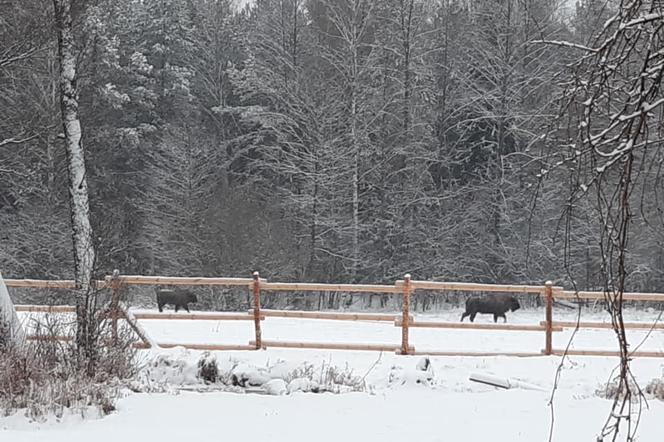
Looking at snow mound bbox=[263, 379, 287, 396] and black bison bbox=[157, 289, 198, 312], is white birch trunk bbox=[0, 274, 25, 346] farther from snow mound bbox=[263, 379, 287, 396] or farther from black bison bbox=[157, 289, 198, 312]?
black bison bbox=[157, 289, 198, 312]

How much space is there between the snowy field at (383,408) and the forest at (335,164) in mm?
10953

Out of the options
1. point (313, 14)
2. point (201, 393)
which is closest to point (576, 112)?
point (201, 393)

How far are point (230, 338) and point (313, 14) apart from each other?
17.1m

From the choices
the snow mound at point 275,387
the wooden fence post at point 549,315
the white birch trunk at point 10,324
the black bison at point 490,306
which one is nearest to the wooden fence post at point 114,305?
the white birch trunk at point 10,324

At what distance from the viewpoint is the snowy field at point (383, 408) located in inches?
213

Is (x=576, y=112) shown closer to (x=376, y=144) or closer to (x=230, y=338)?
(x=230, y=338)

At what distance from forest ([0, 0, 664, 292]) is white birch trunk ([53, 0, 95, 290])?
37.0ft

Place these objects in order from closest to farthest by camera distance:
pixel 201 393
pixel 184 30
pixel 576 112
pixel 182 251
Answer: pixel 576 112, pixel 201 393, pixel 182 251, pixel 184 30

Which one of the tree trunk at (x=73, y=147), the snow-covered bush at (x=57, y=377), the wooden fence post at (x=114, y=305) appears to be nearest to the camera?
the snow-covered bush at (x=57, y=377)

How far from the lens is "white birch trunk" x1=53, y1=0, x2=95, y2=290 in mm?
8086

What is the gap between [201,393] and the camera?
6695 mm

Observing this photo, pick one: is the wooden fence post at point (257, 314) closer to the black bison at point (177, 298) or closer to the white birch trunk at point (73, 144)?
the white birch trunk at point (73, 144)

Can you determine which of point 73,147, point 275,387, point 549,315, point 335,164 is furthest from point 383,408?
point 335,164

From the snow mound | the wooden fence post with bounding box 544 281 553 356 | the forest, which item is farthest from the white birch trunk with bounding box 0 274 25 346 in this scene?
the forest
